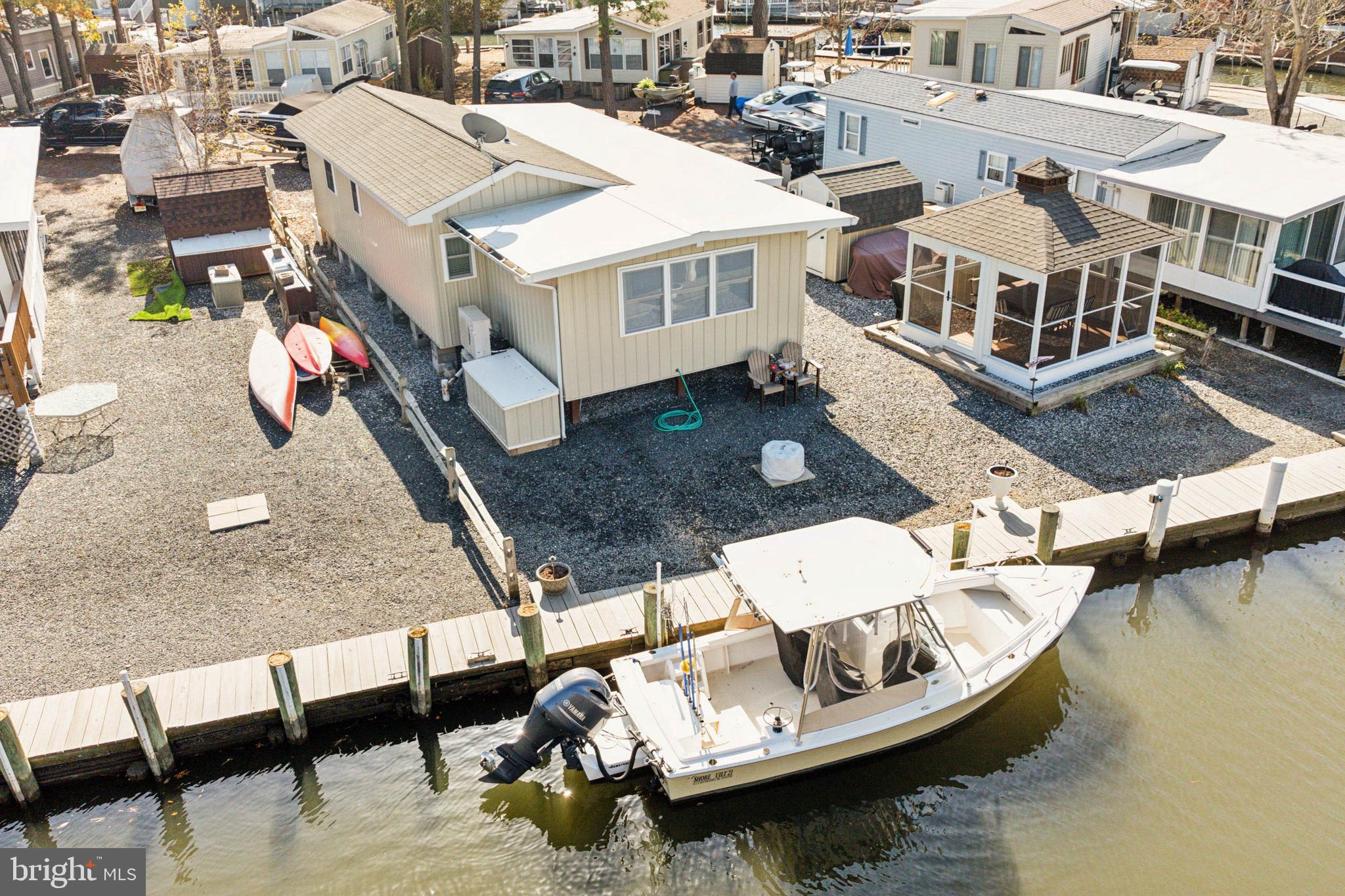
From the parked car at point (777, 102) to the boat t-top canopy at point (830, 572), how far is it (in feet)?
84.3

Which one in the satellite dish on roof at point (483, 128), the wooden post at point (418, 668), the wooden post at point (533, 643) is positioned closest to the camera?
the wooden post at point (418, 668)

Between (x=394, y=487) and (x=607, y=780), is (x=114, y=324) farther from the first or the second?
(x=607, y=780)

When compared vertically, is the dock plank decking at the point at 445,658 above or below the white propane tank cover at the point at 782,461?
below

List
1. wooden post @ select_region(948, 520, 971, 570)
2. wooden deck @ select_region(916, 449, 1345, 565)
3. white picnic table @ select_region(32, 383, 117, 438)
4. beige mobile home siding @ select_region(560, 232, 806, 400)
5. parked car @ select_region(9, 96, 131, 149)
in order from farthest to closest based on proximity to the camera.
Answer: parked car @ select_region(9, 96, 131, 149)
white picnic table @ select_region(32, 383, 117, 438)
beige mobile home siding @ select_region(560, 232, 806, 400)
wooden deck @ select_region(916, 449, 1345, 565)
wooden post @ select_region(948, 520, 971, 570)

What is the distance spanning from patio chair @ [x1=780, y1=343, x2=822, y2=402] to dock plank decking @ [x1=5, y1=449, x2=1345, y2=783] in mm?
4088

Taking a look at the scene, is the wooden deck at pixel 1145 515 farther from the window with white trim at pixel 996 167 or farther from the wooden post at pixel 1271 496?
the window with white trim at pixel 996 167

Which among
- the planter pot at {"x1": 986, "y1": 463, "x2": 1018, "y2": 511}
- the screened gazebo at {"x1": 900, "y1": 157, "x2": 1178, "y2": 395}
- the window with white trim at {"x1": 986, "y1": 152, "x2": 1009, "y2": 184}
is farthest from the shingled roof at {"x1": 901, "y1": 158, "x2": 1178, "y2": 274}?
the window with white trim at {"x1": 986, "y1": 152, "x2": 1009, "y2": 184}

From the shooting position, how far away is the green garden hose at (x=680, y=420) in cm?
1694

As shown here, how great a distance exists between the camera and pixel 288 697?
11.1m

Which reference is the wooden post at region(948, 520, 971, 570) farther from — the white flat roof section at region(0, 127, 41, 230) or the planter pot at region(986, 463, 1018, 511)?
the white flat roof section at region(0, 127, 41, 230)

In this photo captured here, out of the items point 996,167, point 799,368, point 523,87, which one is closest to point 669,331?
point 799,368

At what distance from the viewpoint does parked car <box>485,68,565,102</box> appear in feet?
132

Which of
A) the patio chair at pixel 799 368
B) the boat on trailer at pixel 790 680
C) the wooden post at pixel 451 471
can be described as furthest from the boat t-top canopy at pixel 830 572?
the patio chair at pixel 799 368

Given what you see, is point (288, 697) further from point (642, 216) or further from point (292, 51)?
point (292, 51)
